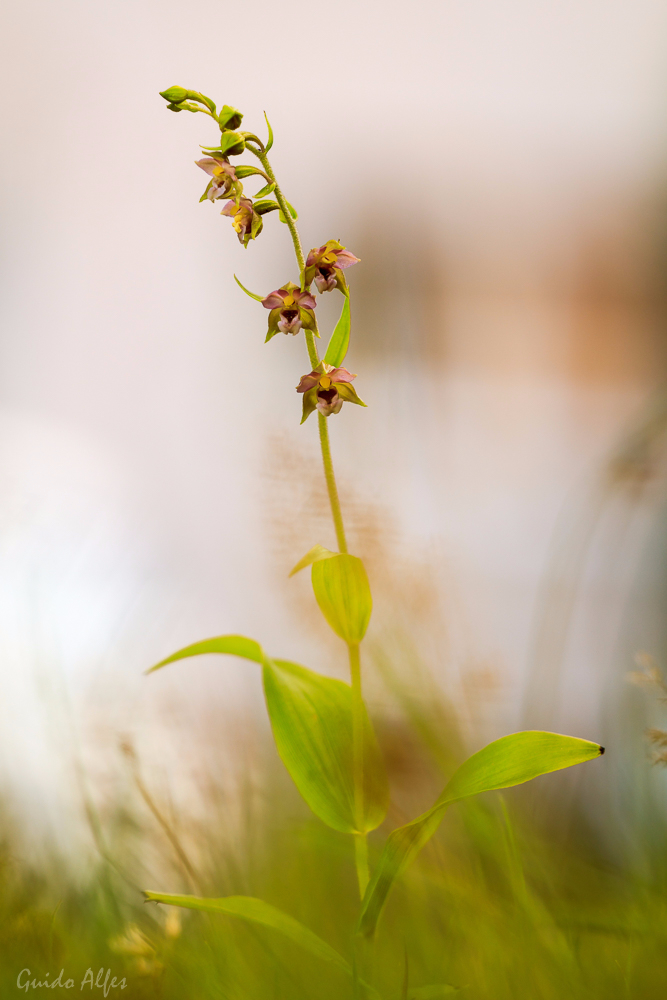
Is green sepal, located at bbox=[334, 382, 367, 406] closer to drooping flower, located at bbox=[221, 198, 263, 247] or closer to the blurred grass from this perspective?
drooping flower, located at bbox=[221, 198, 263, 247]

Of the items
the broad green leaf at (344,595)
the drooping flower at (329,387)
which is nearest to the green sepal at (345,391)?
the drooping flower at (329,387)

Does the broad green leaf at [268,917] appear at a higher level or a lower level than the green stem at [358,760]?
lower

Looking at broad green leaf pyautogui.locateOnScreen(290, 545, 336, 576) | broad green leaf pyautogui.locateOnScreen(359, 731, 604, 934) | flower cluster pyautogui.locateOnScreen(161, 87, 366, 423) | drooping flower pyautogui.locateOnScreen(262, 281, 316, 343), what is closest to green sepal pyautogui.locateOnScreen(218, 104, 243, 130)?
flower cluster pyautogui.locateOnScreen(161, 87, 366, 423)

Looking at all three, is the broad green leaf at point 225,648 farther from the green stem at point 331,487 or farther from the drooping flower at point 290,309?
the drooping flower at point 290,309

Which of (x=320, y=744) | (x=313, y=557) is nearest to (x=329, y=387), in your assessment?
(x=313, y=557)

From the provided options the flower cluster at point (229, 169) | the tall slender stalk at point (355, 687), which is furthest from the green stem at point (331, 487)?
the flower cluster at point (229, 169)

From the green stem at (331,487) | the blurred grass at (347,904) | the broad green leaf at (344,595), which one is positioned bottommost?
the blurred grass at (347,904)
